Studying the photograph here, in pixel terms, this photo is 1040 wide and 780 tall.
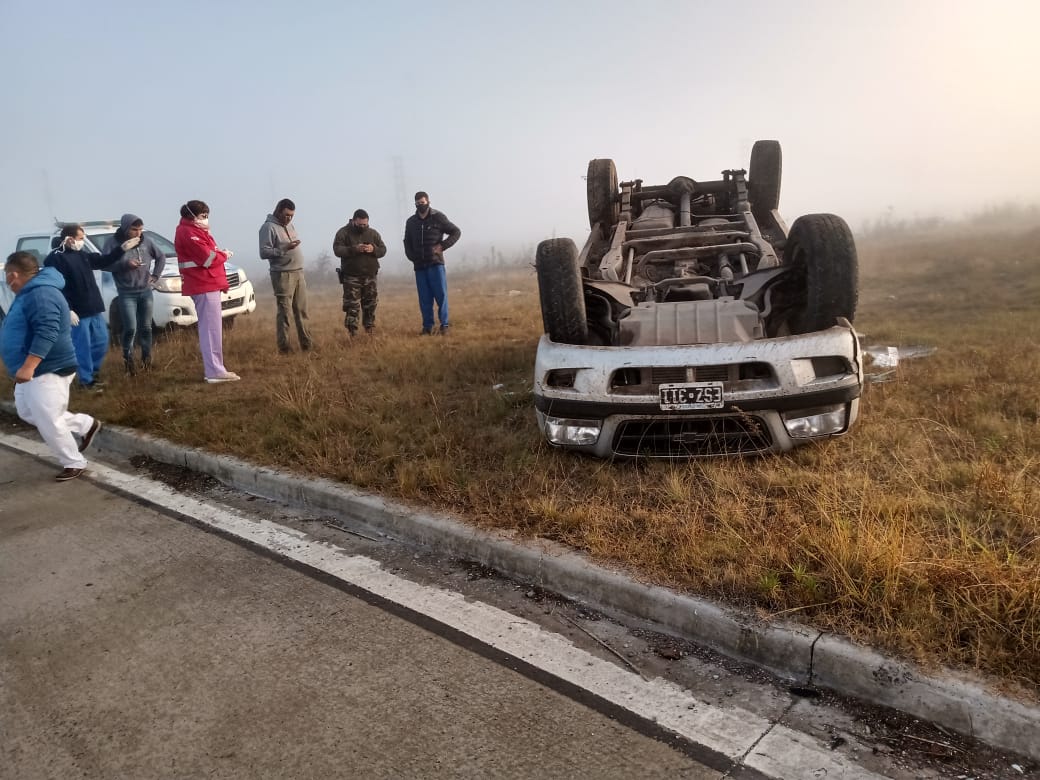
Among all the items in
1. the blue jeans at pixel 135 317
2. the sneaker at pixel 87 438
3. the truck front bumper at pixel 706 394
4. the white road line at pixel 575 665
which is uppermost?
the blue jeans at pixel 135 317

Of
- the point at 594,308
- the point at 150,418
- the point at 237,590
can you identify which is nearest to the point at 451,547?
the point at 237,590

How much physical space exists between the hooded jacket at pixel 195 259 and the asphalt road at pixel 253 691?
4101 millimetres

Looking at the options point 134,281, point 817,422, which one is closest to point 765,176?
point 817,422

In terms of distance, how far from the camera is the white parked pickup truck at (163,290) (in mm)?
9383

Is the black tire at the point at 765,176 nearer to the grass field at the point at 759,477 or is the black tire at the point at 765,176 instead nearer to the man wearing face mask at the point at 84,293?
the grass field at the point at 759,477

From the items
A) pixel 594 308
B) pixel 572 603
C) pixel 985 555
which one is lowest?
pixel 572 603

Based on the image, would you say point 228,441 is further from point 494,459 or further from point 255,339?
point 255,339

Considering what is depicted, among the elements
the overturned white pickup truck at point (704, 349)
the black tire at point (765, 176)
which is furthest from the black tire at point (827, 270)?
the black tire at point (765, 176)

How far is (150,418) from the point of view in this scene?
5688mm

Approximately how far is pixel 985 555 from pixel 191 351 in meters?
8.30

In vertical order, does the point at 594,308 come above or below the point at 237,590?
above

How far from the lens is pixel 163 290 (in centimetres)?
934

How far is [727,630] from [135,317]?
7254 mm

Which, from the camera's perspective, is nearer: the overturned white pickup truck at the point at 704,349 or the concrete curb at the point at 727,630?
the concrete curb at the point at 727,630
